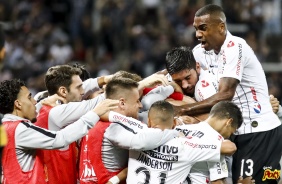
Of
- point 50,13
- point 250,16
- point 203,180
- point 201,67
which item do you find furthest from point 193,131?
point 50,13

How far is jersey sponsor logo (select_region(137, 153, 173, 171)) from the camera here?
718cm

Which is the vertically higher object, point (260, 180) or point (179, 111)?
point (179, 111)

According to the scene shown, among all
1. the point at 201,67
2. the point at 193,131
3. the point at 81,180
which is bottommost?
the point at 81,180

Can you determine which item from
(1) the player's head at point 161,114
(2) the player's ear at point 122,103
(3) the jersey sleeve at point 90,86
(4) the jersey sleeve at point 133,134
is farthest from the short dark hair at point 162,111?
(3) the jersey sleeve at point 90,86

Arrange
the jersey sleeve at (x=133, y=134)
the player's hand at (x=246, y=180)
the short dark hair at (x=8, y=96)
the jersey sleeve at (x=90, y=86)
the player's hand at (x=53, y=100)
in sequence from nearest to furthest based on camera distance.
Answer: the jersey sleeve at (x=133, y=134)
the short dark hair at (x=8, y=96)
the player's hand at (x=246, y=180)
the player's hand at (x=53, y=100)
the jersey sleeve at (x=90, y=86)

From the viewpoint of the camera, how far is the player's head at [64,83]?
8.05 metres

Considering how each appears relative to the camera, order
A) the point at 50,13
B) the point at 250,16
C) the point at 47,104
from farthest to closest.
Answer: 1. the point at 50,13
2. the point at 250,16
3. the point at 47,104

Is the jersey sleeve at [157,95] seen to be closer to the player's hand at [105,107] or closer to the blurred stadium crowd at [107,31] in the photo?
the player's hand at [105,107]

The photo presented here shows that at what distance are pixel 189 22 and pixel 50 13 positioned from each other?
3491 mm

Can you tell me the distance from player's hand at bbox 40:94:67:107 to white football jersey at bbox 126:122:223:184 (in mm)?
1168

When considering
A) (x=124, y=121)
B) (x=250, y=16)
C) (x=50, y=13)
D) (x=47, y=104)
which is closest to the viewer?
(x=124, y=121)

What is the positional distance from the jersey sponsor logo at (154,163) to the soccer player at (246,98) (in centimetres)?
112

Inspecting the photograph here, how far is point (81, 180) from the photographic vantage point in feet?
25.1

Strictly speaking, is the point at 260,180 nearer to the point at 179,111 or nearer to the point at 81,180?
the point at 179,111
